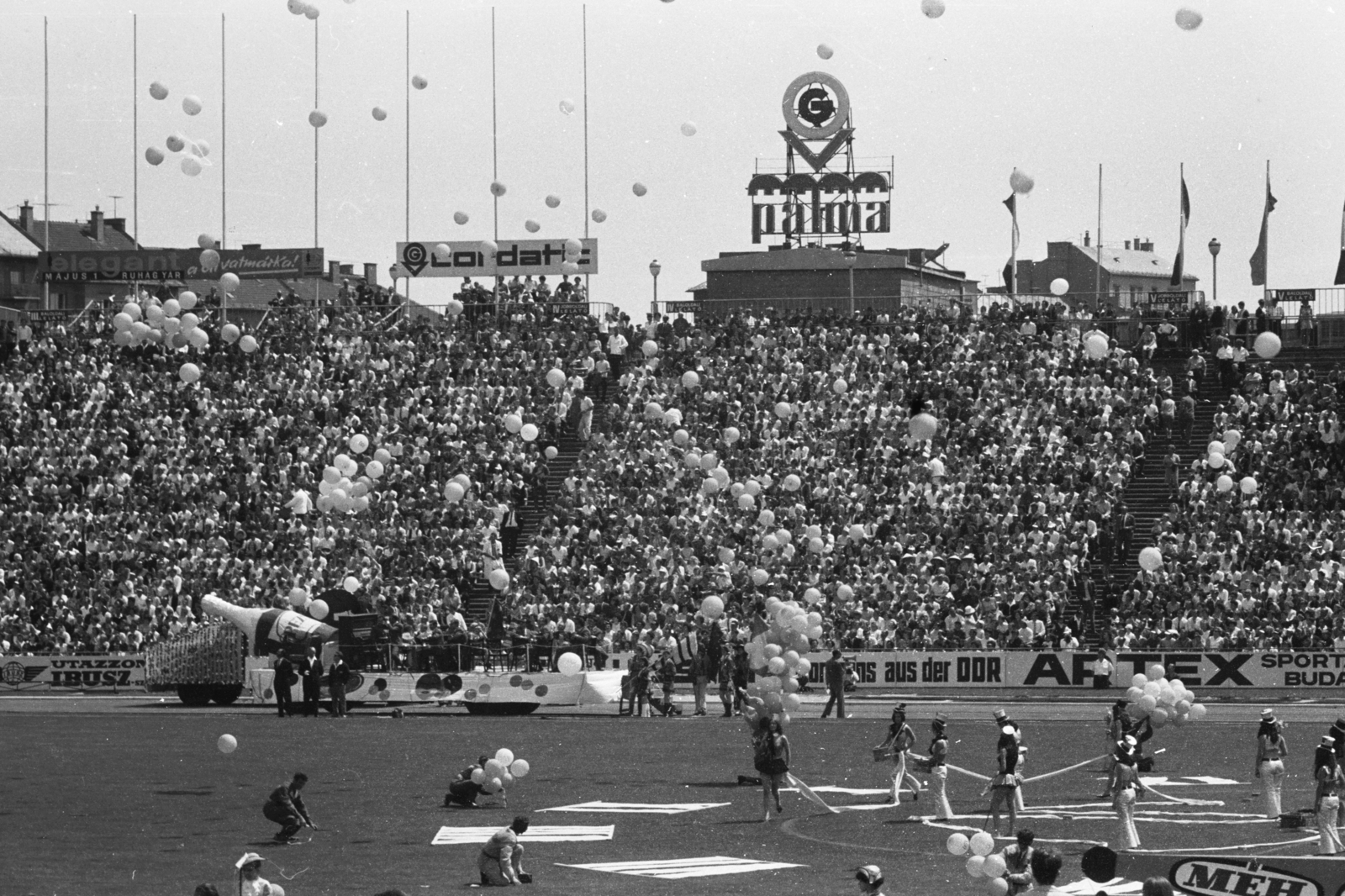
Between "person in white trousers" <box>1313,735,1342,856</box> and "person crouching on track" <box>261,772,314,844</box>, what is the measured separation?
11.8 metres

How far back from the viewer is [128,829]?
86.1 feet

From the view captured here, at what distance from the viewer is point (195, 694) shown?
4603cm

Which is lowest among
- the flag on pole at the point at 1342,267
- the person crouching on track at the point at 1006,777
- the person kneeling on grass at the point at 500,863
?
the person kneeling on grass at the point at 500,863

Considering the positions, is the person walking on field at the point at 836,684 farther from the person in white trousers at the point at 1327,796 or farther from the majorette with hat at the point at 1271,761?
the person in white trousers at the point at 1327,796

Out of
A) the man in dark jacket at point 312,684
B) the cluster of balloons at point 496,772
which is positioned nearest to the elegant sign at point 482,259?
the man in dark jacket at point 312,684

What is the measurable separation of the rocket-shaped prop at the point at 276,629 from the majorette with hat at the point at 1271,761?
23.1 meters

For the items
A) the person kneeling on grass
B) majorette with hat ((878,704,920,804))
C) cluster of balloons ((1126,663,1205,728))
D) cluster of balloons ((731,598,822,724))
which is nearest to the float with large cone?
cluster of balloons ((731,598,822,724))

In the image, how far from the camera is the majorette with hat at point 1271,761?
26.1 m

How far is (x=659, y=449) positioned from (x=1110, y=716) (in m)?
23.5

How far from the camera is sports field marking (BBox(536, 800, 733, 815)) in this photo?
91.4ft

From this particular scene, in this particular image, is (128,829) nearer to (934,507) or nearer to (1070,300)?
(934,507)

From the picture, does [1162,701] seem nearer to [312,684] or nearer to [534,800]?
[534,800]

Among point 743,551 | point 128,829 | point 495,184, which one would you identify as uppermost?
point 495,184

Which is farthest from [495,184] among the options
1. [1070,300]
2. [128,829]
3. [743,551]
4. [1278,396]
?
[1070,300]
